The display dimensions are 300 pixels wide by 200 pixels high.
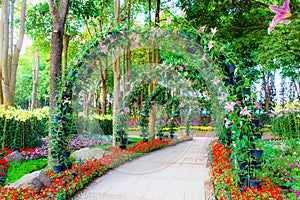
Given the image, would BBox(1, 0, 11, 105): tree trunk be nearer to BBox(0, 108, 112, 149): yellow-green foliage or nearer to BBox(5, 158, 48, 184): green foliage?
BBox(0, 108, 112, 149): yellow-green foliage

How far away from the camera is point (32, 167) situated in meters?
4.50

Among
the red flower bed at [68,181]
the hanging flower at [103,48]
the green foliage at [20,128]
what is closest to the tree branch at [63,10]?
the hanging flower at [103,48]

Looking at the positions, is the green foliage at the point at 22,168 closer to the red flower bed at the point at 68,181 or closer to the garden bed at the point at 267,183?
the red flower bed at the point at 68,181

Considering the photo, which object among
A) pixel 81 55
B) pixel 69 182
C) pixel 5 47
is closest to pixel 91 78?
pixel 81 55

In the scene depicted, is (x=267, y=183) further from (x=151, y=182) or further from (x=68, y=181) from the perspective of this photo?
(x=68, y=181)

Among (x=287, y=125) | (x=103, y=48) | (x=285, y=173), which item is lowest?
(x=285, y=173)

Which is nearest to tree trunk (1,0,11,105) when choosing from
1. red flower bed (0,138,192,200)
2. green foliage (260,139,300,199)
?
red flower bed (0,138,192,200)

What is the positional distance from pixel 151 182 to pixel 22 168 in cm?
237

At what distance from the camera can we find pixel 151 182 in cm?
383

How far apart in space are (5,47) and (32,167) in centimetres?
372

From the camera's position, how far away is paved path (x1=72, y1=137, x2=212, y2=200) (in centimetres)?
322

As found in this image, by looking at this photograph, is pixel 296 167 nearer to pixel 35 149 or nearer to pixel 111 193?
pixel 111 193

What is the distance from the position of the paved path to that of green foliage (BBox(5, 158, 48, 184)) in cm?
129

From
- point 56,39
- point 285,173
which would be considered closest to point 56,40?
point 56,39
